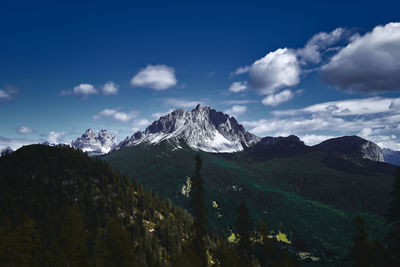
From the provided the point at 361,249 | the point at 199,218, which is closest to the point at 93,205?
the point at 199,218

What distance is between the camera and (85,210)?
127m

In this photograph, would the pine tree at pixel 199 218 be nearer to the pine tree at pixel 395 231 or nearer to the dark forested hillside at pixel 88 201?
the pine tree at pixel 395 231

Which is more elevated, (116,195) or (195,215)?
(195,215)

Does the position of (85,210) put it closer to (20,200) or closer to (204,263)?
(20,200)

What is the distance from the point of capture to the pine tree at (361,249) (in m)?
30.2

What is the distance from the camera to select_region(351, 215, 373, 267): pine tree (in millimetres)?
30156

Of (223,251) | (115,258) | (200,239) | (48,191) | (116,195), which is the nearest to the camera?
(115,258)

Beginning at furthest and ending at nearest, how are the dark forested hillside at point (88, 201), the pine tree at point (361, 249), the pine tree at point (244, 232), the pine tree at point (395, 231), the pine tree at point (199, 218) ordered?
1. the dark forested hillside at point (88, 201)
2. the pine tree at point (244, 232)
3. the pine tree at point (199, 218)
4. the pine tree at point (361, 249)
5. the pine tree at point (395, 231)

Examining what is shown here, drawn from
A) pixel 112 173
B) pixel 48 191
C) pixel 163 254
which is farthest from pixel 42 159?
pixel 163 254

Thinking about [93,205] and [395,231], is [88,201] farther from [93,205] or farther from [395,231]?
[395,231]

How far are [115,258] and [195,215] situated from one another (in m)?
10.5

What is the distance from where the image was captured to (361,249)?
30.5 meters

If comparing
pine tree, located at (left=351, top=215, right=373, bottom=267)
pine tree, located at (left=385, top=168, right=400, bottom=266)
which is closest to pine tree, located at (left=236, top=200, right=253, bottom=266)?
pine tree, located at (left=351, top=215, right=373, bottom=267)

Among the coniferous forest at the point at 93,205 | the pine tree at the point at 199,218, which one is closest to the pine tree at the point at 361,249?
the pine tree at the point at 199,218
